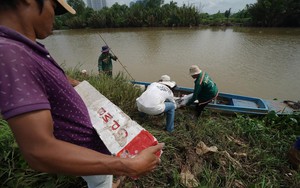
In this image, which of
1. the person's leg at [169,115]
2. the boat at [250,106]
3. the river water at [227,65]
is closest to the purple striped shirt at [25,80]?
the person's leg at [169,115]

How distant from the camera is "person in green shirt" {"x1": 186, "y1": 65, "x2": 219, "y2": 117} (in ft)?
12.1

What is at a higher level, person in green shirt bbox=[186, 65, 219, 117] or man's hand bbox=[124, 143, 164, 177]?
man's hand bbox=[124, 143, 164, 177]

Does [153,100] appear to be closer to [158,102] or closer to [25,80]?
[158,102]

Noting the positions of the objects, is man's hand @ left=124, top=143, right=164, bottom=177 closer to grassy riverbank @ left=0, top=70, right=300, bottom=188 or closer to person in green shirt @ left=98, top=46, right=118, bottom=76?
grassy riverbank @ left=0, top=70, right=300, bottom=188

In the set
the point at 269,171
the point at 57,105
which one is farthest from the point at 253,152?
the point at 57,105

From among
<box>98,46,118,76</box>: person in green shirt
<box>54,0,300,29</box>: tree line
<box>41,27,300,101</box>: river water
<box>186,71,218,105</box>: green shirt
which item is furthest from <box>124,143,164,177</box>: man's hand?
<box>54,0,300,29</box>: tree line

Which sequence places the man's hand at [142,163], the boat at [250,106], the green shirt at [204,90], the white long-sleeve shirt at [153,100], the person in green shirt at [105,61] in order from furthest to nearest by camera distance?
the person in green shirt at [105,61] < the boat at [250,106] < the green shirt at [204,90] < the white long-sleeve shirt at [153,100] < the man's hand at [142,163]

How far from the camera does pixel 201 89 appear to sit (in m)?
3.83

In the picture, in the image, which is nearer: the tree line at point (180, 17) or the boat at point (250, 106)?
the boat at point (250, 106)

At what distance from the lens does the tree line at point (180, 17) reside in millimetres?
22516

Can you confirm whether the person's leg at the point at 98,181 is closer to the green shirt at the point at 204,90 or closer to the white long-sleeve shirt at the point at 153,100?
the white long-sleeve shirt at the point at 153,100

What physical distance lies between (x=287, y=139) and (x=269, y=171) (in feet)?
3.24

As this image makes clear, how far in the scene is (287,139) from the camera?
2945 millimetres

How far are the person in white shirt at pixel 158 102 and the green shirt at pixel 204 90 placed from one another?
0.74m
